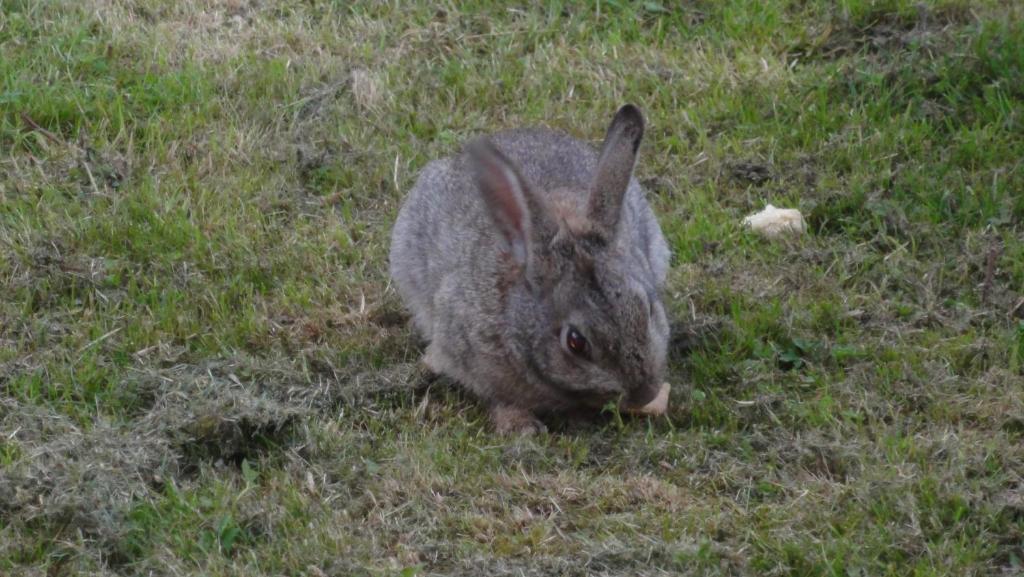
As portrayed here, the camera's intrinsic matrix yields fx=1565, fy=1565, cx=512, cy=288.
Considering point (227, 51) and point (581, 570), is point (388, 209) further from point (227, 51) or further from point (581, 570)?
point (581, 570)

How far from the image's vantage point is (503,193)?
5.90 m

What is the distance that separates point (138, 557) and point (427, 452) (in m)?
1.12

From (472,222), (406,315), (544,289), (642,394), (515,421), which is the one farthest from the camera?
(406,315)

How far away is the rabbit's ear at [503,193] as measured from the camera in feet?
19.0

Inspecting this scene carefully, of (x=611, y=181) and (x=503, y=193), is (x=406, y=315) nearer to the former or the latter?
(x=503, y=193)

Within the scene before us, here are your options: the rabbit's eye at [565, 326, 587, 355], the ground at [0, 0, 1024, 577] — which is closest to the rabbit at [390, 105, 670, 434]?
the rabbit's eye at [565, 326, 587, 355]

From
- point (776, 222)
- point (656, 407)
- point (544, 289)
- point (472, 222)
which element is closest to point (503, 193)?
point (544, 289)

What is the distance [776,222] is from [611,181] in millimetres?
1426

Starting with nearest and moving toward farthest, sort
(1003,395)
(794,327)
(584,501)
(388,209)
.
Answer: (584,501) < (1003,395) < (794,327) < (388,209)

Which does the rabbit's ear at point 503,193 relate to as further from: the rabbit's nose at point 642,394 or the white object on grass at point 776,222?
the white object on grass at point 776,222

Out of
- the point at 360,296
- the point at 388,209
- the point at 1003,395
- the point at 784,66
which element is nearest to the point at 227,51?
the point at 388,209

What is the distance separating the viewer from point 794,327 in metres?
6.39

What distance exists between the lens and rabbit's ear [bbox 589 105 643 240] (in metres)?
5.93

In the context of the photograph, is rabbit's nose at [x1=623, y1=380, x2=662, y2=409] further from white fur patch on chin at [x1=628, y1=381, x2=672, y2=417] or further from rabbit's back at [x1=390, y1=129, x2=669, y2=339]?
rabbit's back at [x1=390, y1=129, x2=669, y2=339]
